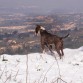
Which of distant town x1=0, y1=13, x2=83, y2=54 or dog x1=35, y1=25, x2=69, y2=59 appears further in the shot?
dog x1=35, y1=25, x2=69, y2=59

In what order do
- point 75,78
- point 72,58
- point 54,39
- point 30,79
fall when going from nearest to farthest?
1. point 30,79
2. point 75,78
3. point 72,58
4. point 54,39

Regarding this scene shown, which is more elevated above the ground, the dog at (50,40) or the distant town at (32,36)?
the dog at (50,40)

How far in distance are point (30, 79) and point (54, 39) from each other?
21.9 ft

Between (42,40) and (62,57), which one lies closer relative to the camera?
(62,57)

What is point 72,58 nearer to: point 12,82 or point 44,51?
point 44,51

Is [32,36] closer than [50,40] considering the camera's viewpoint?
No

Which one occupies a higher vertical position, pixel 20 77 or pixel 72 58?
pixel 20 77

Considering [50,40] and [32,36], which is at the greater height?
[50,40]

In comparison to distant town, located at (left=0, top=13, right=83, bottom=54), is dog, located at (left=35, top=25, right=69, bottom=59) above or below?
above

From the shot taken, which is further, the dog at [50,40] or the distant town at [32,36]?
the dog at [50,40]

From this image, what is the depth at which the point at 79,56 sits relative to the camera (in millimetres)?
12234

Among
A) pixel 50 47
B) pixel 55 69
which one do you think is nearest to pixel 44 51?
pixel 50 47

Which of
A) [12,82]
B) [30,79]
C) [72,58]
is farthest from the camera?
[72,58]

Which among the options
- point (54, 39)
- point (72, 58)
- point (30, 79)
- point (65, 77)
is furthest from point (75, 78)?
point (54, 39)
